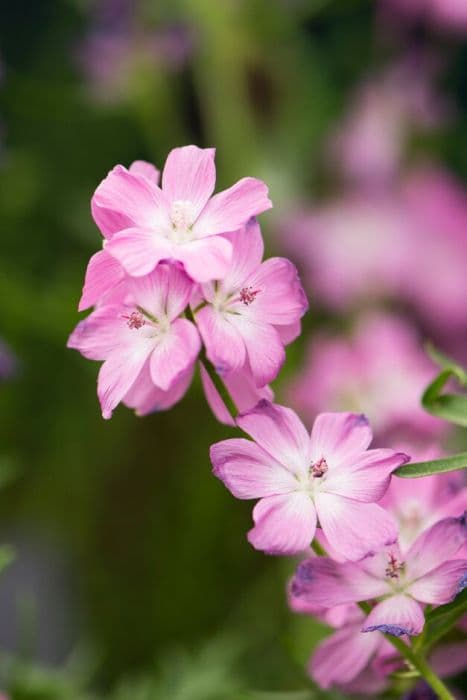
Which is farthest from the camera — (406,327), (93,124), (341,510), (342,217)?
(93,124)

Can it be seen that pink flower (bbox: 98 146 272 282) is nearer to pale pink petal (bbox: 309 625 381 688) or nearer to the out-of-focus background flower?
pale pink petal (bbox: 309 625 381 688)

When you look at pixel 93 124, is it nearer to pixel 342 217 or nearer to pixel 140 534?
pixel 342 217

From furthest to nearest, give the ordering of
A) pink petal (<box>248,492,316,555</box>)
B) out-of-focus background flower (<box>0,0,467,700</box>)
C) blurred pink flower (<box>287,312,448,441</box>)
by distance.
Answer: out-of-focus background flower (<box>0,0,467,700</box>), blurred pink flower (<box>287,312,448,441</box>), pink petal (<box>248,492,316,555</box>)

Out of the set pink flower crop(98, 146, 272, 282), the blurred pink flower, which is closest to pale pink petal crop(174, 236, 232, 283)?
pink flower crop(98, 146, 272, 282)

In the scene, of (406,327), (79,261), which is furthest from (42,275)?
(406,327)

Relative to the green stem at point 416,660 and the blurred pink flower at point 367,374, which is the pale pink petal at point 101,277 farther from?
the blurred pink flower at point 367,374

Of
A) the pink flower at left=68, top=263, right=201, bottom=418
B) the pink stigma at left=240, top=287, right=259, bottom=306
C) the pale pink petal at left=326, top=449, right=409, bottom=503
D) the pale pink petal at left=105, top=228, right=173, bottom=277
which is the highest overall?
the pale pink petal at left=105, top=228, right=173, bottom=277

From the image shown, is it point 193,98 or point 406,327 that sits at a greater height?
point 193,98
